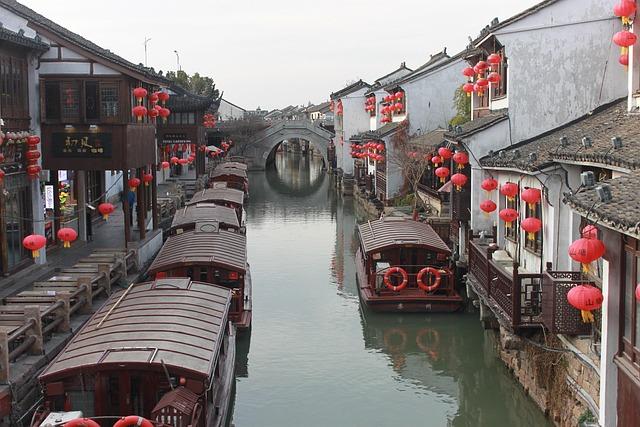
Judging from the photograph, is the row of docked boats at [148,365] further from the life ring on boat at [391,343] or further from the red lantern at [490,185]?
the red lantern at [490,185]

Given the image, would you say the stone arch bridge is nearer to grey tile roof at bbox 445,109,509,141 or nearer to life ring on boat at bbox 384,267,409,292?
grey tile roof at bbox 445,109,509,141

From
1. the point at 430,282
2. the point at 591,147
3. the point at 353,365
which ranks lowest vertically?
the point at 353,365

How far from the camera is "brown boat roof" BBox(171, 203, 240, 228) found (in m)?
27.3

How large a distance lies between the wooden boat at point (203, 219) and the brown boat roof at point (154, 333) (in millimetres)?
9958

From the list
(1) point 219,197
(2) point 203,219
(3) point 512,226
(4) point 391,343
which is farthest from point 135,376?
(1) point 219,197

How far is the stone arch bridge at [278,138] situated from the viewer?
82.9 m

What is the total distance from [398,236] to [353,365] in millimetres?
5824

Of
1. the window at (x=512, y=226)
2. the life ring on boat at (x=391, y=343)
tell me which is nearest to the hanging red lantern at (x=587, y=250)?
the window at (x=512, y=226)

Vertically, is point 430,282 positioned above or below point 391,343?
above

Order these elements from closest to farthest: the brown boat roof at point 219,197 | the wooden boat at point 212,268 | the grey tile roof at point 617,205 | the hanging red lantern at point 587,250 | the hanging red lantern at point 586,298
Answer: the grey tile roof at point 617,205 < the hanging red lantern at point 587,250 < the hanging red lantern at point 586,298 < the wooden boat at point 212,268 < the brown boat roof at point 219,197

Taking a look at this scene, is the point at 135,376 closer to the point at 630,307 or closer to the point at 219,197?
the point at 630,307

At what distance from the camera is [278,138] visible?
3329 inches

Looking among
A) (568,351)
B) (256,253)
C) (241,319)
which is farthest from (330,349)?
(256,253)

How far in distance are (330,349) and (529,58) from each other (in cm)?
931
